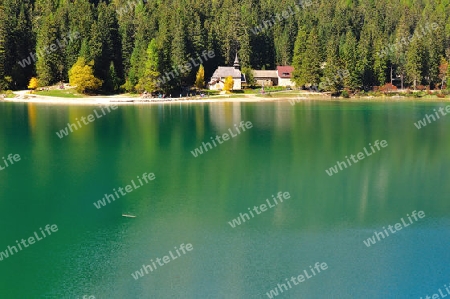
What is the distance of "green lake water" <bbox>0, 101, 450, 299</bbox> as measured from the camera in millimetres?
12547

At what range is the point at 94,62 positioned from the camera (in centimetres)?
6919

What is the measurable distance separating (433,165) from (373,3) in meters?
106

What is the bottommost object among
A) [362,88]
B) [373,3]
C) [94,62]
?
[362,88]

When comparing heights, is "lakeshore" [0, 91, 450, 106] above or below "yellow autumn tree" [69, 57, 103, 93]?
below

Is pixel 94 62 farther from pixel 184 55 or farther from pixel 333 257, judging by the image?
pixel 333 257

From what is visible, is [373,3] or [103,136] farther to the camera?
[373,3]

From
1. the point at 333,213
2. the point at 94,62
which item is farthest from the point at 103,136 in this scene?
the point at 94,62
